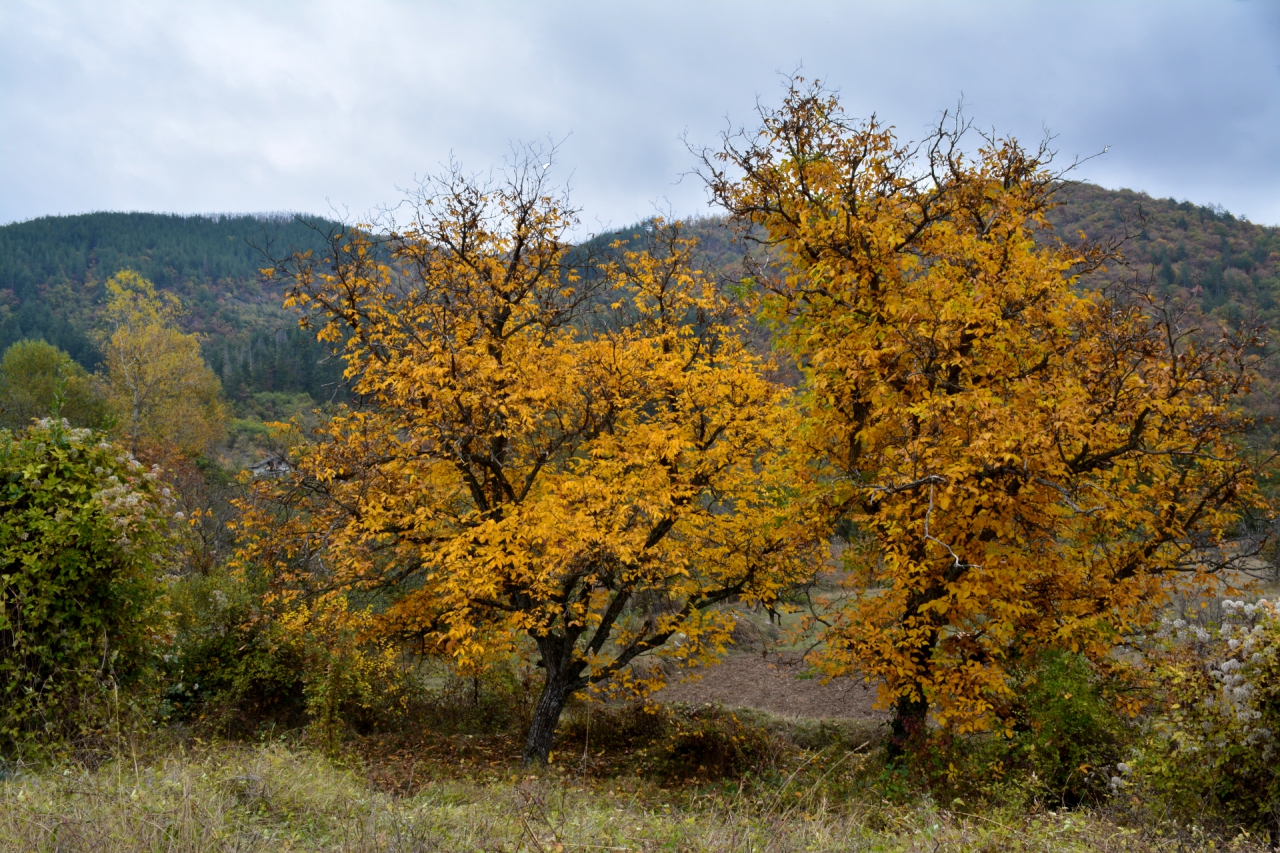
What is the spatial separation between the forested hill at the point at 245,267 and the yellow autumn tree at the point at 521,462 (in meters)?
2.06

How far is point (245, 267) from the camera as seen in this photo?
123 m

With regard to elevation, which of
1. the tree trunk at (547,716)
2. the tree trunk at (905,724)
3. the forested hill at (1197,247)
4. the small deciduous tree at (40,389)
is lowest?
the tree trunk at (547,716)

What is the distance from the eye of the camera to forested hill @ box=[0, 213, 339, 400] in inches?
2697

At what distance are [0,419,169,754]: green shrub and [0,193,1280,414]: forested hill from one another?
4330 millimetres

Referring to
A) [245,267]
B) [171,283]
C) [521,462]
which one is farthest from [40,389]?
[245,267]

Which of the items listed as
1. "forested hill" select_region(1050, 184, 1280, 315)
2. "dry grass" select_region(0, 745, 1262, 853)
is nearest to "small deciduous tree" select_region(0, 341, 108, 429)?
"dry grass" select_region(0, 745, 1262, 853)

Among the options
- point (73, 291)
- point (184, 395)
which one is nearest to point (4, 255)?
point (73, 291)

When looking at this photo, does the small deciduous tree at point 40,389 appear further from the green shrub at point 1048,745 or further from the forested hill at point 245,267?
the green shrub at point 1048,745

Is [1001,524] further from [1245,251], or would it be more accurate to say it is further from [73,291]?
[73,291]

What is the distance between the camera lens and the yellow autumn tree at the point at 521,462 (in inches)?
336

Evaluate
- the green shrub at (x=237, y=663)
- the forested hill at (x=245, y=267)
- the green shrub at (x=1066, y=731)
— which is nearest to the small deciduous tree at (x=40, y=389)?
the forested hill at (x=245, y=267)

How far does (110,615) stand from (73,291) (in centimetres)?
11421

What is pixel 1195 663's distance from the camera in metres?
5.55

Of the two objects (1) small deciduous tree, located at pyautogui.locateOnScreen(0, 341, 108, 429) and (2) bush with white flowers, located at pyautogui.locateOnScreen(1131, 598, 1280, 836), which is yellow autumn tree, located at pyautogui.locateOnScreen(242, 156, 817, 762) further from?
(1) small deciduous tree, located at pyautogui.locateOnScreen(0, 341, 108, 429)
